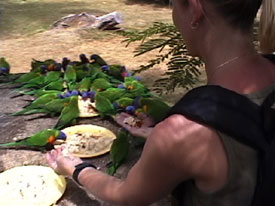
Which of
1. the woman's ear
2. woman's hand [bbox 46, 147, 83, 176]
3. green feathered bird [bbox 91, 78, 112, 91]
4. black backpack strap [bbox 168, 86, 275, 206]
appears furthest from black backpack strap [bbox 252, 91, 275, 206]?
green feathered bird [bbox 91, 78, 112, 91]

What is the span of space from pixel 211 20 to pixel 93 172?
55cm

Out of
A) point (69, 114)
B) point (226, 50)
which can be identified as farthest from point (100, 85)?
point (226, 50)

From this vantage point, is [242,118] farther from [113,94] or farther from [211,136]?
[113,94]

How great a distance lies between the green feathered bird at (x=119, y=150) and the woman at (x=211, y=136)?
0.52m

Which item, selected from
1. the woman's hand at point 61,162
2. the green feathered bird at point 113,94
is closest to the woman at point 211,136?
the woman's hand at point 61,162

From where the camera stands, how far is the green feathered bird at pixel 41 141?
1.57 meters

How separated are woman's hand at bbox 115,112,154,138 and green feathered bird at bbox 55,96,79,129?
175 mm

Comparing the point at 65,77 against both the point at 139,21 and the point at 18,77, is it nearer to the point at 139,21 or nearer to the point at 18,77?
the point at 18,77

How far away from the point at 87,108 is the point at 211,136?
3.67 feet

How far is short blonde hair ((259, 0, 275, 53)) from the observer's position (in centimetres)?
88

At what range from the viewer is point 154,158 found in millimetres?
861

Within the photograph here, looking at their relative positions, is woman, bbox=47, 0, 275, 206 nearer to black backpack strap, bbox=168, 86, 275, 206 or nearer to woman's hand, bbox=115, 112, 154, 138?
black backpack strap, bbox=168, 86, 275, 206

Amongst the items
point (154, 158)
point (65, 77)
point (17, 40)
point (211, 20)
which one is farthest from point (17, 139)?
point (17, 40)

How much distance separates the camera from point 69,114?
68.9 inches
